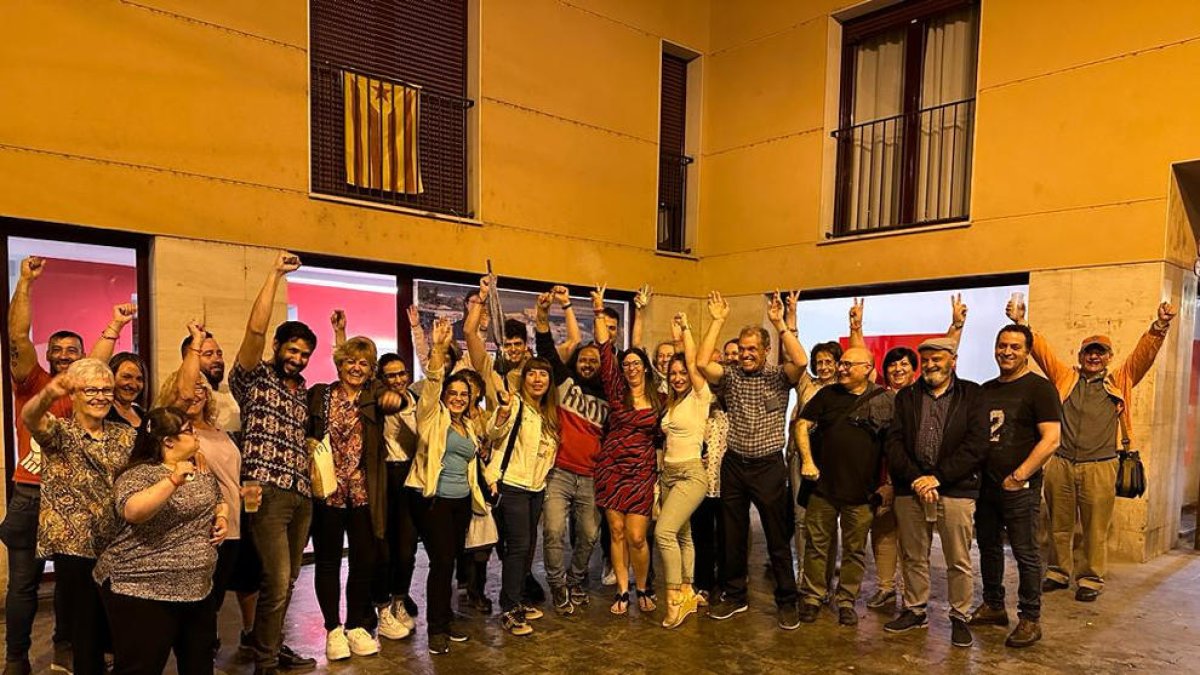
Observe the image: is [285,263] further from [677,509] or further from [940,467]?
[940,467]

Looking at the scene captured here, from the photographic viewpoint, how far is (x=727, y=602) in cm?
490

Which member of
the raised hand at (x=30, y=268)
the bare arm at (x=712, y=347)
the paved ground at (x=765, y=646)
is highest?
the raised hand at (x=30, y=268)

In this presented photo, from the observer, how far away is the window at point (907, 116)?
7398 millimetres

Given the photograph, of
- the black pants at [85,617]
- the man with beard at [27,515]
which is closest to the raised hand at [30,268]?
the man with beard at [27,515]

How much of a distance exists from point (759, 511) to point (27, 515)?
420 cm

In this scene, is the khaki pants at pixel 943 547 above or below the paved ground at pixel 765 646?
above

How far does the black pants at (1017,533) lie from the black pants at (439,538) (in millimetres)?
3173

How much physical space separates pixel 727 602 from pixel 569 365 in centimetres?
198

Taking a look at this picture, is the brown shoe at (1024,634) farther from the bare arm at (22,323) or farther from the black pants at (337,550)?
the bare arm at (22,323)

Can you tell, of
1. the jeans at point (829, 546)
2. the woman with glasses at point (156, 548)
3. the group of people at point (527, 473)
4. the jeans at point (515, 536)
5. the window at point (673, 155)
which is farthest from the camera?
the window at point (673, 155)

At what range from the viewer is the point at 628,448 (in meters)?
4.60

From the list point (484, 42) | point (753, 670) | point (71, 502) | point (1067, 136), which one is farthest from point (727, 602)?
point (484, 42)

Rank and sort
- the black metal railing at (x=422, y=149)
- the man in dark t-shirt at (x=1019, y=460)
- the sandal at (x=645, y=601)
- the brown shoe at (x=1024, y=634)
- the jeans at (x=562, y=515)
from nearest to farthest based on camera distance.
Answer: the man in dark t-shirt at (x=1019, y=460), the brown shoe at (x=1024, y=634), the jeans at (x=562, y=515), the sandal at (x=645, y=601), the black metal railing at (x=422, y=149)

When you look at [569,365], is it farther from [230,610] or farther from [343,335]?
[230,610]
